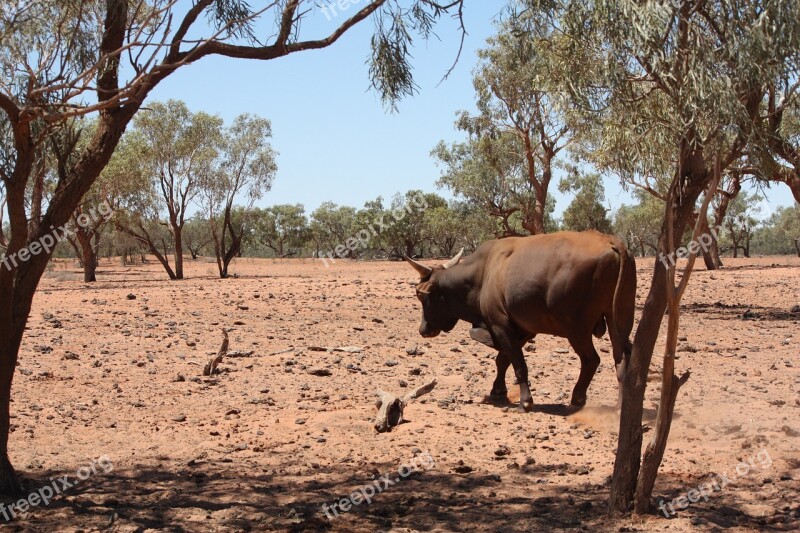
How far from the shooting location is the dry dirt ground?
625cm

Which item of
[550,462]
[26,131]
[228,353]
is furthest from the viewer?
[228,353]

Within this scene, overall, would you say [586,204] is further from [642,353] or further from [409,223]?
[642,353]

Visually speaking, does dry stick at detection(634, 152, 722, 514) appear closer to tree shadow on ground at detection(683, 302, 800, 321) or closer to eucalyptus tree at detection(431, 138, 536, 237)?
tree shadow on ground at detection(683, 302, 800, 321)

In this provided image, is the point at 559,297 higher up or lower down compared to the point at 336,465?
higher up

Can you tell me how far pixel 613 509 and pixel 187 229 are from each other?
7085cm

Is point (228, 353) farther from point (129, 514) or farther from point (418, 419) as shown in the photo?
point (129, 514)

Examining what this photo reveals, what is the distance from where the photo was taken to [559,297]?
9.30 metres

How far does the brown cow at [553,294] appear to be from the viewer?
29.8 ft

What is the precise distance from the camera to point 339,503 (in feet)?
21.4

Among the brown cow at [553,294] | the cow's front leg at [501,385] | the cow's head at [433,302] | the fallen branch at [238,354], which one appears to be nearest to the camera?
the brown cow at [553,294]

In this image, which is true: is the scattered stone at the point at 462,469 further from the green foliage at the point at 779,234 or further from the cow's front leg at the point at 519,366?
the green foliage at the point at 779,234

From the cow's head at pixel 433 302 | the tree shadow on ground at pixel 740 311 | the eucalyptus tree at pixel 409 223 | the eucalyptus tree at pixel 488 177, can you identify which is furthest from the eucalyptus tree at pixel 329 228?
the cow's head at pixel 433 302

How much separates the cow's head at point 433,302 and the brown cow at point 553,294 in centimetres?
55

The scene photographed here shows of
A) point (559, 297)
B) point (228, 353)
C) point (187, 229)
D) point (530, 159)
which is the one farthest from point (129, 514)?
point (187, 229)
